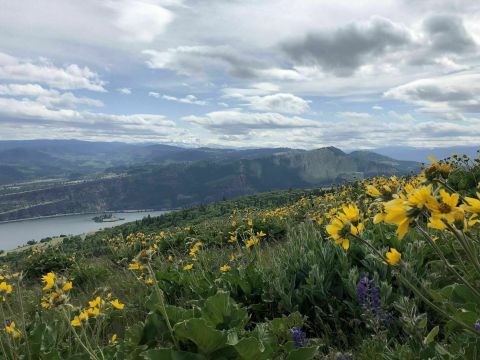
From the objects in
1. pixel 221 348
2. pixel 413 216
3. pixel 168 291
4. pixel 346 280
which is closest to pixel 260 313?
pixel 346 280

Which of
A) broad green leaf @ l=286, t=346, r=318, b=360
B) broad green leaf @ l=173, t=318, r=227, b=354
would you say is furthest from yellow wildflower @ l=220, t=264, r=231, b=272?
broad green leaf @ l=173, t=318, r=227, b=354

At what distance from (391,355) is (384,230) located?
3690mm

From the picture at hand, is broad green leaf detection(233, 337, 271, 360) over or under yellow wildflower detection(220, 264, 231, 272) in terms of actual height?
over

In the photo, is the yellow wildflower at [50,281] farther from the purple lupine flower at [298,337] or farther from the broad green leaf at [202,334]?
the purple lupine flower at [298,337]

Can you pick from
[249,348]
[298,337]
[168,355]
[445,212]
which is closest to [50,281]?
[168,355]

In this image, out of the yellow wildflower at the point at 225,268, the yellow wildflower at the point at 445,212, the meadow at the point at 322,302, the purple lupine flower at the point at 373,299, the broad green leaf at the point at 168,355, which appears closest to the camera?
the yellow wildflower at the point at 445,212

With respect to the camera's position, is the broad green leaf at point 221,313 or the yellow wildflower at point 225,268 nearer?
the broad green leaf at point 221,313

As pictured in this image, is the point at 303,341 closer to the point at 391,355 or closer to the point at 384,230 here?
the point at 391,355

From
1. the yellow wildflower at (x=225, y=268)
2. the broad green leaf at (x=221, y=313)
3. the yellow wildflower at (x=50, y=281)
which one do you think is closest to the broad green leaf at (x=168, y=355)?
the broad green leaf at (x=221, y=313)

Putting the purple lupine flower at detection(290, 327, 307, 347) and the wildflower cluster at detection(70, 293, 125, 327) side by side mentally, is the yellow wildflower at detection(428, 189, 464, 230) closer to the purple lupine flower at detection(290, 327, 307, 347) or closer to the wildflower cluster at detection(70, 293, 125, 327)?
the purple lupine flower at detection(290, 327, 307, 347)

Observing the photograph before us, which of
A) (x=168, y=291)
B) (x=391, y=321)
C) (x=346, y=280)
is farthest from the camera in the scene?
(x=168, y=291)

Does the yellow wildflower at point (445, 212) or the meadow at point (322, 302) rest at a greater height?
the yellow wildflower at point (445, 212)

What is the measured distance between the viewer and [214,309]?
10.2ft

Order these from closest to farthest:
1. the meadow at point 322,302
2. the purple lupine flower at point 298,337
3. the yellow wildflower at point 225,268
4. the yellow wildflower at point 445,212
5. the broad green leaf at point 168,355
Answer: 1. the yellow wildflower at point 445,212
2. the meadow at point 322,302
3. the broad green leaf at point 168,355
4. the purple lupine flower at point 298,337
5. the yellow wildflower at point 225,268
